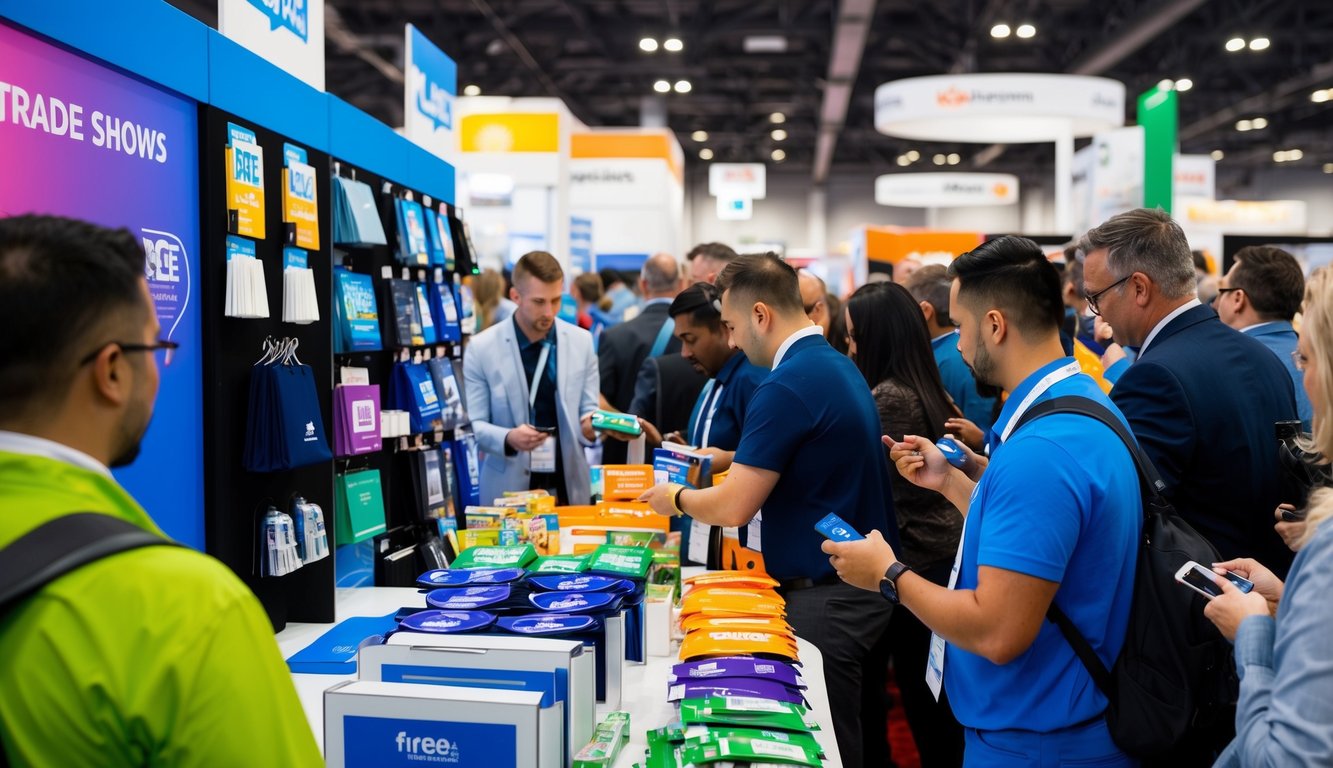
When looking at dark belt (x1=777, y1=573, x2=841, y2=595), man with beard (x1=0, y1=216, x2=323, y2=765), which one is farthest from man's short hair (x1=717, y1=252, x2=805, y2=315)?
man with beard (x1=0, y1=216, x2=323, y2=765)

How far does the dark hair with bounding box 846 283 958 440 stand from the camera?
3633 mm

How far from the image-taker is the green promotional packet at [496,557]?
2.56 meters

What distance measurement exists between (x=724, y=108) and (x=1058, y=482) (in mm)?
21638

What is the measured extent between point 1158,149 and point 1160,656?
8.48 meters

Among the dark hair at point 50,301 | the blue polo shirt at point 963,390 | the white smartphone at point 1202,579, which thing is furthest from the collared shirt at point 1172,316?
the dark hair at point 50,301

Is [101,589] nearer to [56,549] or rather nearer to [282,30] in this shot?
[56,549]

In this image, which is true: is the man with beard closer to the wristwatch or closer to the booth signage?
the wristwatch

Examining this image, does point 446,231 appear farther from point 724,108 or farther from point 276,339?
point 724,108

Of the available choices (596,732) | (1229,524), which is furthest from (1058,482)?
(1229,524)

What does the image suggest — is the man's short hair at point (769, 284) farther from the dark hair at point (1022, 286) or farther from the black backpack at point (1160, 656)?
the black backpack at point (1160, 656)

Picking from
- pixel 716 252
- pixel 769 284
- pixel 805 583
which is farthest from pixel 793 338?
pixel 716 252

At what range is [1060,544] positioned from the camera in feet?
5.80

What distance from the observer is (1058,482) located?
1779 millimetres

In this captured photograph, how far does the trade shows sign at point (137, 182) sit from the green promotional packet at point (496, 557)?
0.62 metres
